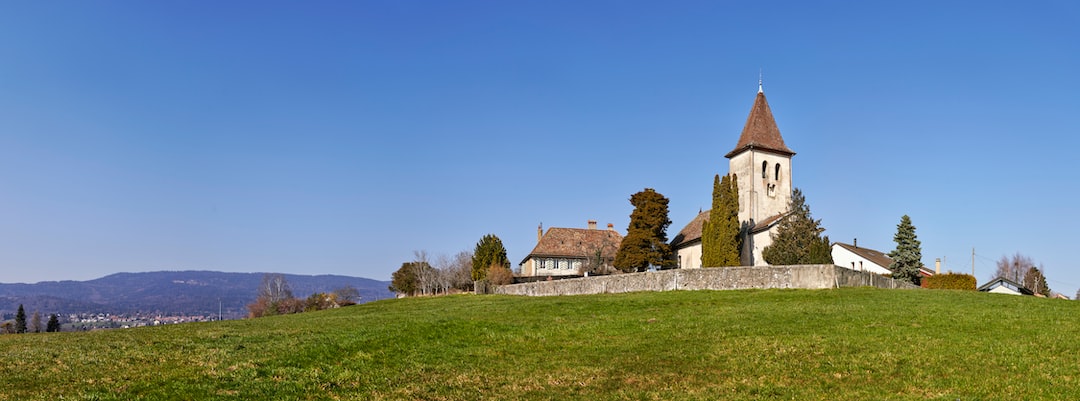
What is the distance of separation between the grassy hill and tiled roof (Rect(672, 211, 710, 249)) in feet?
144

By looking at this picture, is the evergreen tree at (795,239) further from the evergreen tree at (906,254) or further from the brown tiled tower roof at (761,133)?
the brown tiled tower roof at (761,133)

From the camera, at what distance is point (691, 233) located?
69.6 m

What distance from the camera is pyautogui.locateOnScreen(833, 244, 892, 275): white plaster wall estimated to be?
60.3 m

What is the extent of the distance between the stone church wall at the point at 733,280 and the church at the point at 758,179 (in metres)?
21.0

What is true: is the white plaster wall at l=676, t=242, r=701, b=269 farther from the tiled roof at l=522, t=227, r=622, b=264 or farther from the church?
the tiled roof at l=522, t=227, r=622, b=264

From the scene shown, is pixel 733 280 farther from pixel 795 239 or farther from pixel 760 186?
pixel 760 186

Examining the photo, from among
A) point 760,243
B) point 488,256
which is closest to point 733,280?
point 760,243

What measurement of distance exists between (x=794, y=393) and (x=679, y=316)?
10709 millimetres

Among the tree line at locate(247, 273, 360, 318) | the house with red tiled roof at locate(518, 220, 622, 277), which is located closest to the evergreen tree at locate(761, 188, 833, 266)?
the house with red tiled roof at locate(518, 220, 622, 277)

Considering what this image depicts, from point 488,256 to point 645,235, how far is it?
18971 millimetres

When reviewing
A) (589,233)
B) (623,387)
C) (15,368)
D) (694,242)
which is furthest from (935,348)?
(589,233)

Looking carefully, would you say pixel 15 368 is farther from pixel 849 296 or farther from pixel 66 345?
pixel 849 296

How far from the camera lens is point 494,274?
6644 centimetres

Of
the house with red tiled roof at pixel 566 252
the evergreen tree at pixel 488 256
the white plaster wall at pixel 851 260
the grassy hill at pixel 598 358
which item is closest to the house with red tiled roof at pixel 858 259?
the white plaster wall at pixel 851 260
